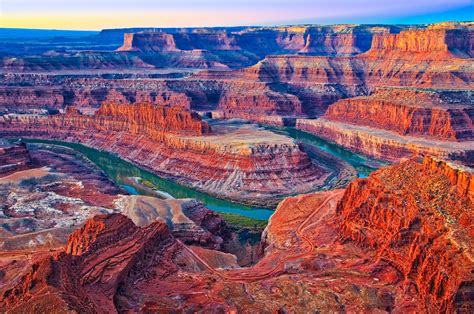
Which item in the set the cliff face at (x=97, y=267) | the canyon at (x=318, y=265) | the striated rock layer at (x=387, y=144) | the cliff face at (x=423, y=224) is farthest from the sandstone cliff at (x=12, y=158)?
the striated rock layer at (x=387, y=144)

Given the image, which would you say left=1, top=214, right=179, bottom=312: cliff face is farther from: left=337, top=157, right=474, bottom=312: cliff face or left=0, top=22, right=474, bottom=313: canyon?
left=337, top=157, right=474, bottom=312: cliff face

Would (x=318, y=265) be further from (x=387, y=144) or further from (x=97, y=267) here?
(x=387, y=144)

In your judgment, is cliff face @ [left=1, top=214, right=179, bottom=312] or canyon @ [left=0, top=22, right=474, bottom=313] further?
canyon @ [left=0, top=22, right=474, bottom=313]

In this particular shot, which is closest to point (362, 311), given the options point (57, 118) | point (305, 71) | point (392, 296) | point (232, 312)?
point (392, 296)

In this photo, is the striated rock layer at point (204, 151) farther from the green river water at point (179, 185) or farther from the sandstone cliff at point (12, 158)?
the sandstone cliff at point (12, 158)

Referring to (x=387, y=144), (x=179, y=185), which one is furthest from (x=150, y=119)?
(x=387, y=144)

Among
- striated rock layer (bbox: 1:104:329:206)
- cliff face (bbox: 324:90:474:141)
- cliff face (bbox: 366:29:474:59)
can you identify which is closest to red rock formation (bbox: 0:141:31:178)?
striated rock layer (bbox: 1:104:329:206)
